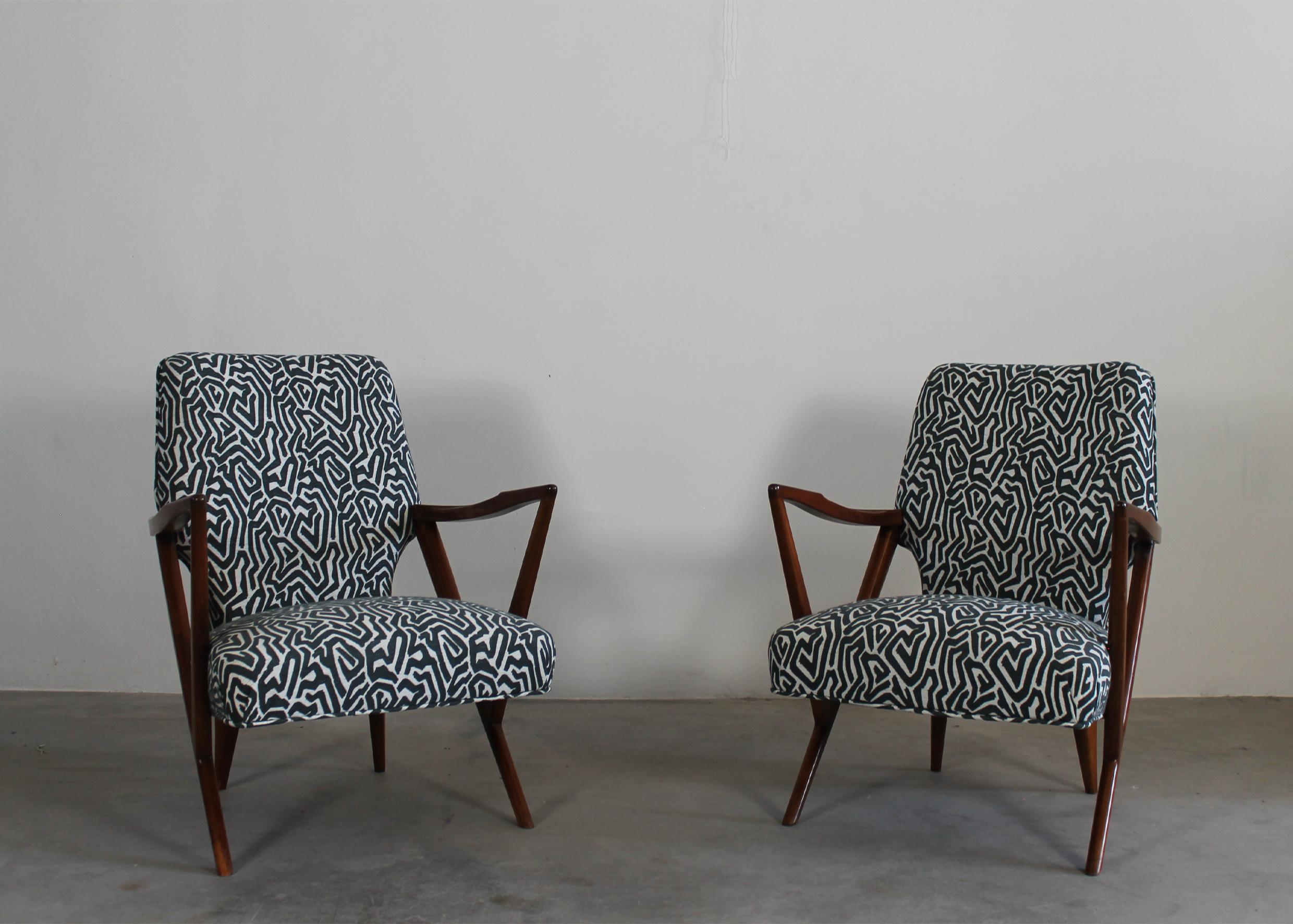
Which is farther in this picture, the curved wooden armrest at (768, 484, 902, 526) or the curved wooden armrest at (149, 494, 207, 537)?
the curved wooden armrest at (768, 484, 902, 526)

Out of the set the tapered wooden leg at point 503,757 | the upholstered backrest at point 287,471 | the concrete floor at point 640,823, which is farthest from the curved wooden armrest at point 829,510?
the upholstered backrest at point 287,471

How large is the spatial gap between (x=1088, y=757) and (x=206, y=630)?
1.74 metres

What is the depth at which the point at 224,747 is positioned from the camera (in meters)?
2.06

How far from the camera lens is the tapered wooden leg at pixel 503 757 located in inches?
77.1

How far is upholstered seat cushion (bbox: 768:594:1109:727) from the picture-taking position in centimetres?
167

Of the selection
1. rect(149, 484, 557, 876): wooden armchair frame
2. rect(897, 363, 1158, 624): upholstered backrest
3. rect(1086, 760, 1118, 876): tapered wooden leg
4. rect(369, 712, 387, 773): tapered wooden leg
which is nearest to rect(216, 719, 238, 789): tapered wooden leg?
rect(149, 484, 557, 876): wooden armchair frame

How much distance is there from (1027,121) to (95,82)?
2594 mm

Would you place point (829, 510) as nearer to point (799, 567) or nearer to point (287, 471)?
point (799, 567)

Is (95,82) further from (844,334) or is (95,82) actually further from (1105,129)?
(1105,129)

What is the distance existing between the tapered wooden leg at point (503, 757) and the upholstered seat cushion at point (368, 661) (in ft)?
0.45

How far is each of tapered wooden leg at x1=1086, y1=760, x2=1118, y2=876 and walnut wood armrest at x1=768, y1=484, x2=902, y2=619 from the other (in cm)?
57

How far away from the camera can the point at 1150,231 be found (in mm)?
2951

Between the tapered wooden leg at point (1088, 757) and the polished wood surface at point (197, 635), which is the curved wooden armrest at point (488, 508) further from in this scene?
the tapered wooden leg at point (1088, 757)

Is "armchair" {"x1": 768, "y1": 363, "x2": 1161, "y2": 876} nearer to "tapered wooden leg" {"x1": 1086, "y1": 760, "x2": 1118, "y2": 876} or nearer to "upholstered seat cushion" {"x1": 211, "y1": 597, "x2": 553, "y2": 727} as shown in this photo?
"tapered wooden leg" {"x1": 1086, "y1": 760, "x2": 1118, "y2": 876}
